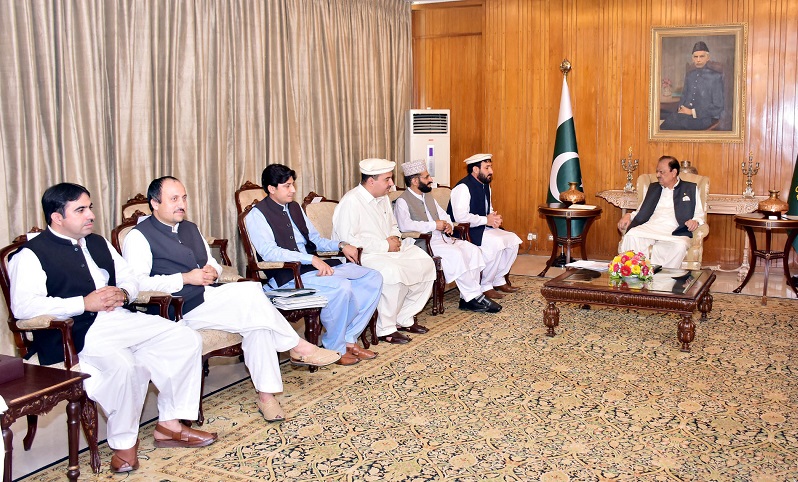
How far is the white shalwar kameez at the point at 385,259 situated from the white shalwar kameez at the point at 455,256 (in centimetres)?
42

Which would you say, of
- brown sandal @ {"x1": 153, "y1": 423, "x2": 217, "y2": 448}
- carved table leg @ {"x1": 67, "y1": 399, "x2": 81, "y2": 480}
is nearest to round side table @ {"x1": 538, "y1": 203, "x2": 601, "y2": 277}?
brown sandal @ {"x1": 153, "y1": 423, "x2": 217, "y2": 448}

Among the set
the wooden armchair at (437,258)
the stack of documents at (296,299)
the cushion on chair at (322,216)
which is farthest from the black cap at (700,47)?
the stack of documents at (296,299)

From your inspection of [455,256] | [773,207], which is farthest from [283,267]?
[773,207]

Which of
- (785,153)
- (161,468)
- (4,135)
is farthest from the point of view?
(785,153)

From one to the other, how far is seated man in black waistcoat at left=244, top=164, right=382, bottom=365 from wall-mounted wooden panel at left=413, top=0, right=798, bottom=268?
4521 millimetres

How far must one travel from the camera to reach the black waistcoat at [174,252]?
170 inches

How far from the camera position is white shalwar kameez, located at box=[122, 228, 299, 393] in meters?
4.23

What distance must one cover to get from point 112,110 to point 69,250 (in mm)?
1738

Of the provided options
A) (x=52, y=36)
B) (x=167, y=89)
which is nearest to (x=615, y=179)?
(x=167, y=89)

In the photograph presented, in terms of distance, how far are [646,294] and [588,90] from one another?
166 inches

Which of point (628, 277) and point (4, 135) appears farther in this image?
point (628, 277)

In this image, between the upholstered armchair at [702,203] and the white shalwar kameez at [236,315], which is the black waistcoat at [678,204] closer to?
the upholstered armchair at [702,203]

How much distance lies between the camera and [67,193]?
374cm

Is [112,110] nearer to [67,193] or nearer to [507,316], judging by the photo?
[67,193]
